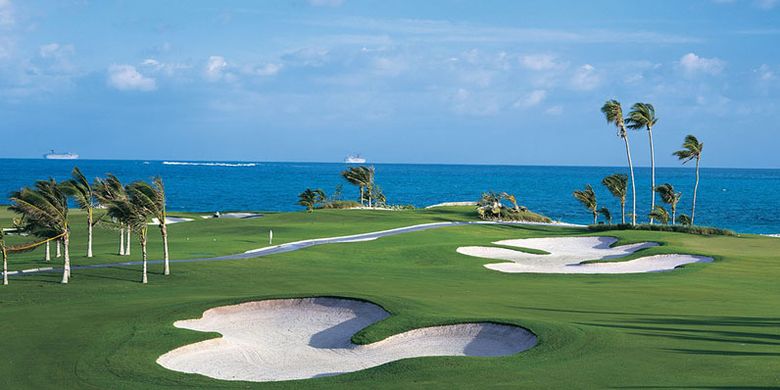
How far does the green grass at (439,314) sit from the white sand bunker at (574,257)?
1.91m

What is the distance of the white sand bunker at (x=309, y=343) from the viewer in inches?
782

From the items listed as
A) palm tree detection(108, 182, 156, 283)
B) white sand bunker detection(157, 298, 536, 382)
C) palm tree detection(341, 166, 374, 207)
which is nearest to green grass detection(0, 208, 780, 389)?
white sand bunker detection(157, 298, 536, 382)

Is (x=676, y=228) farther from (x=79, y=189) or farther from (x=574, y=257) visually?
(x=79, y=189)

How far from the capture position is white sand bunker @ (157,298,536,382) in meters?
19.9

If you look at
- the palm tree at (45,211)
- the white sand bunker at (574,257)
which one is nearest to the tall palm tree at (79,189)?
the palm tree at (45,211)

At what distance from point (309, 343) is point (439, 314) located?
387 cm

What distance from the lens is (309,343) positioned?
912 inches

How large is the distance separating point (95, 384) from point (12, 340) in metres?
5.81

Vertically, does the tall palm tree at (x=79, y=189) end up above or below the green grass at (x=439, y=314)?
above

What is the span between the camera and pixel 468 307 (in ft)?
83.6

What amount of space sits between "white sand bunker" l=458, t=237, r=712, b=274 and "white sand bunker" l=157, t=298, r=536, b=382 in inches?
660

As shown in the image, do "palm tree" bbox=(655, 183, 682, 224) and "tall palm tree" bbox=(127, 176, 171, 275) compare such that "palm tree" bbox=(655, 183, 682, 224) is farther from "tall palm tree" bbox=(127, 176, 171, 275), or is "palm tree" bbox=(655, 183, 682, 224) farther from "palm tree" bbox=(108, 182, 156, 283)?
"palm tree" bbox=(108, 182, 156, 283)

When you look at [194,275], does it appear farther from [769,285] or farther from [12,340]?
[769,285]

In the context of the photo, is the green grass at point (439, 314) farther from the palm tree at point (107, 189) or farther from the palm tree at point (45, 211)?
the palm tree at point (107, 189)
